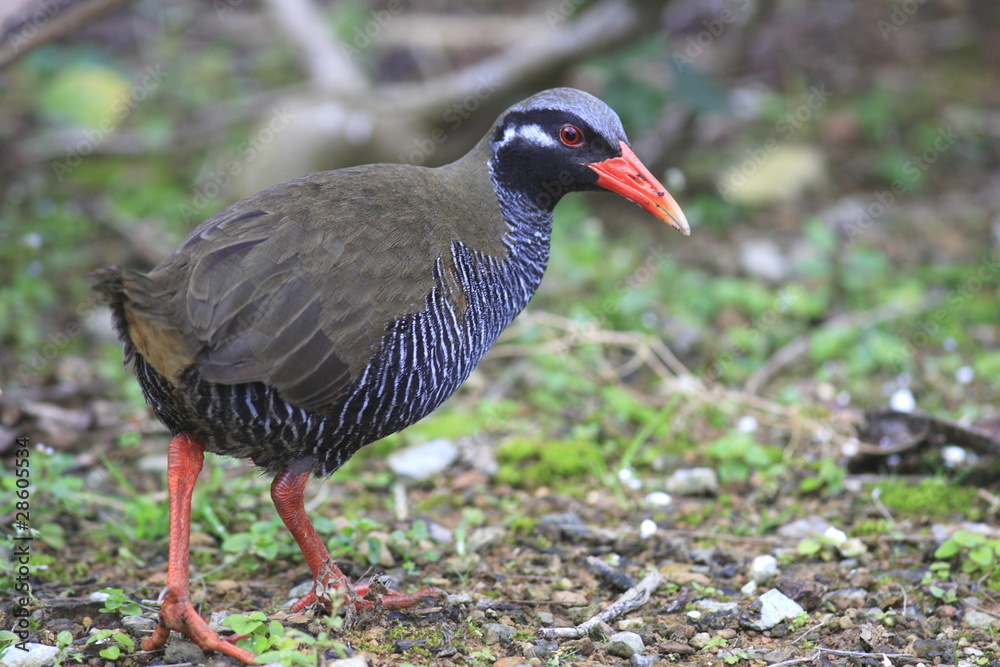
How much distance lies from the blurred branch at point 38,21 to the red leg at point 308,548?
3020 mm

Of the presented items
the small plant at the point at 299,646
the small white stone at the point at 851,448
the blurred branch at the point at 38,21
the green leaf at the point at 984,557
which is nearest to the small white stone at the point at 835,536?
the green leaf at the point at 984,557

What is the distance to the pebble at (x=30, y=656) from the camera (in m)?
3.42

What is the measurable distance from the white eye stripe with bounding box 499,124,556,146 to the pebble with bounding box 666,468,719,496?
1915 mm

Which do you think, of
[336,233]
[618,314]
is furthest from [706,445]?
[336,233]

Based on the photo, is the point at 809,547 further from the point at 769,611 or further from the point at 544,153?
the point at 544,153

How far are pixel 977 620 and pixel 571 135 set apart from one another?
97.2 inches

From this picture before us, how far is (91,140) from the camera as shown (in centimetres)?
834

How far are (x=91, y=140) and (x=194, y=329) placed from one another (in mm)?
5555

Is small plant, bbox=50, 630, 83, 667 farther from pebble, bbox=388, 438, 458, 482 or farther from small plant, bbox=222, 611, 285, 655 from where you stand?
pebble, bbox=388, 438, 458, 482

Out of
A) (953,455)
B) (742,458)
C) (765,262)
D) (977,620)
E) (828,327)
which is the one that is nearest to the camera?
(977,620)

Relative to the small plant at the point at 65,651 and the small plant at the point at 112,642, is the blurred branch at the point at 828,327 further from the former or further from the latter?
the small plant at the point at 65,651

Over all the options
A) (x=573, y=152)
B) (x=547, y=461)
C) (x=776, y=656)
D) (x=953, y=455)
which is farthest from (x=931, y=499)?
(x=573, y=152)

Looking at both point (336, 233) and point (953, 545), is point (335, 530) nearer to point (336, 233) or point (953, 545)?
point (336, 233)

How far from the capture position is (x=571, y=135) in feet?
14.3
